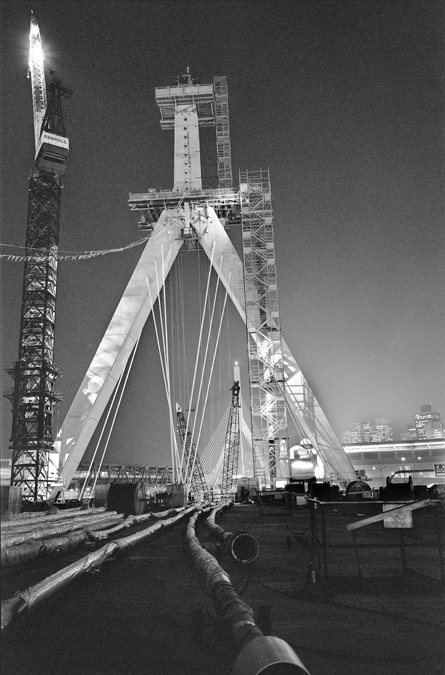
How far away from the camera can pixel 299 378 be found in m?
24.4

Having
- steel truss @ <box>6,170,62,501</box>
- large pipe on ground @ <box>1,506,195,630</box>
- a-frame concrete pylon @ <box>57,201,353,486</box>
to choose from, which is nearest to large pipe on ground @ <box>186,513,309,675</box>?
large pipe on ground @ <box>1,506,195,630</box>

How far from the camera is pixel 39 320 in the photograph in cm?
2908

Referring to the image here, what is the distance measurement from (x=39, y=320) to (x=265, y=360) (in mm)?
13459

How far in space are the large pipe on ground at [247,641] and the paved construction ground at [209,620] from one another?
7.5 inches

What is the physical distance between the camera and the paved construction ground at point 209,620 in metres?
2.85

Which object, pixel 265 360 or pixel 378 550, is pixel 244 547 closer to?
pixel 378 550

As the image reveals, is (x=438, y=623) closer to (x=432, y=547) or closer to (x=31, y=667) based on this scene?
(x=31, y=667)

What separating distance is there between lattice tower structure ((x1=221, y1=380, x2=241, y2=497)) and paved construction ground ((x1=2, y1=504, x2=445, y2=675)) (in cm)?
4194

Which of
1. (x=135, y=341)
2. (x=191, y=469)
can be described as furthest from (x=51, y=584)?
(x=191, y=469)

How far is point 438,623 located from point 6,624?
302 centimetres

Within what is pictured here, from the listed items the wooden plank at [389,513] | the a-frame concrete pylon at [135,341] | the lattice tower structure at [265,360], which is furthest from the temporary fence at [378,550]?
the lattice tower structure at [265,360]

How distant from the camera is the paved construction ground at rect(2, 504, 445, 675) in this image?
285 cm

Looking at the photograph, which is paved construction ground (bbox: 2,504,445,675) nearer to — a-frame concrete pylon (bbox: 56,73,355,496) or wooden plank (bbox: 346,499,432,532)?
wooden plank (bbox: 346,499,432,532)

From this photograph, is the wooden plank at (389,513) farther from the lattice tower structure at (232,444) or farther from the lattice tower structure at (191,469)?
the lattice tower structure at (232,444)
